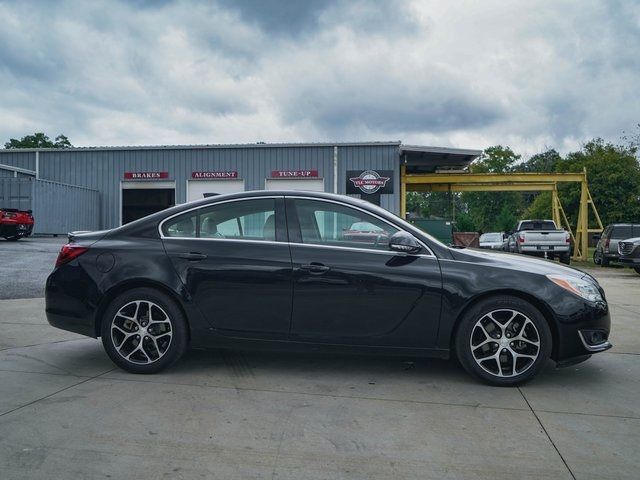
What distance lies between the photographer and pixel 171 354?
14.7 ft

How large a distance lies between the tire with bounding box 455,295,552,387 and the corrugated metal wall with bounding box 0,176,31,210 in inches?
834

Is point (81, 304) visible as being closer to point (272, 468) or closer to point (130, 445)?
point (130, 445)

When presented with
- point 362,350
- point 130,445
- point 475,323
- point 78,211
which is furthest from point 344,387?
point 78,211

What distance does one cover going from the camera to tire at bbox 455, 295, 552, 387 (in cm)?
422

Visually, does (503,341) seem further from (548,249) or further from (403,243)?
(548,249)

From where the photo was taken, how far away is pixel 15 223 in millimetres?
18922

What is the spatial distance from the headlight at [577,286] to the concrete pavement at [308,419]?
752 millimetres

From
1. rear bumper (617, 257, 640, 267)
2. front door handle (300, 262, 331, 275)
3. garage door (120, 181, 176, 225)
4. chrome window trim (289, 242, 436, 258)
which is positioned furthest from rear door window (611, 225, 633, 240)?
front door handle (300, 262, 331, 275)

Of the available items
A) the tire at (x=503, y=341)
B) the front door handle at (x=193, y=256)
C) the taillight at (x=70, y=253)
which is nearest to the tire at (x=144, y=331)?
the front door handle at (x=193, y=256)

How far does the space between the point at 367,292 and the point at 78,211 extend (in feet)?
73.9

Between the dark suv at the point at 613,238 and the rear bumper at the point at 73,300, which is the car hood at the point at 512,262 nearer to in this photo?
the rear bumper at the point at 73,300

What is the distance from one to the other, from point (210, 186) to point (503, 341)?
2135 cm

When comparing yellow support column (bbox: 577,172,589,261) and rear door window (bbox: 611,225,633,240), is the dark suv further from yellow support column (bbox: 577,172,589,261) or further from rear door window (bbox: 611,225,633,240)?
yellow support column (bbox: 577,172,589,261)

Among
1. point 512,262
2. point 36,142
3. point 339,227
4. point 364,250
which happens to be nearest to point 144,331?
point 339,227
